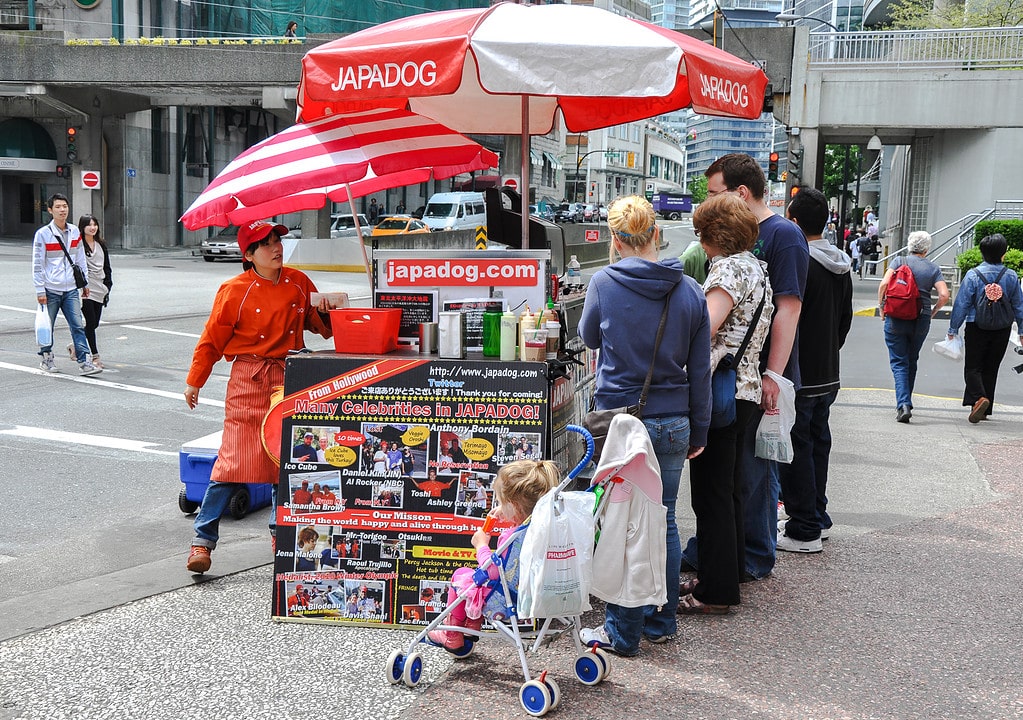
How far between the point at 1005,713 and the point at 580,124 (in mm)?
4797

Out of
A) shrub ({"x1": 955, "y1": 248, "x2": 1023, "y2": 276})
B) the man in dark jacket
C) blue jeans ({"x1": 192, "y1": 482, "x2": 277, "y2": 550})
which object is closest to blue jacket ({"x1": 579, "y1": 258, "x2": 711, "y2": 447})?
the man in dark jacket

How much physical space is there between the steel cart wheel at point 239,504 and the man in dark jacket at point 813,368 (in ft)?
11.5

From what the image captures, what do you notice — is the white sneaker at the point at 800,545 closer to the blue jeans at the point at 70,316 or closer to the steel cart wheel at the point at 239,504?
the steel cart wheel at the point at 239,504

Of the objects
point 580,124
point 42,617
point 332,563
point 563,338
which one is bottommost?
point 42,617

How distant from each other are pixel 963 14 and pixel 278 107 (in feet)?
84.4

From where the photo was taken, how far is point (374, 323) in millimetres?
4742

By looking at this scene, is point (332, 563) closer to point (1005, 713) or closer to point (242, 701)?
point (242, 701)

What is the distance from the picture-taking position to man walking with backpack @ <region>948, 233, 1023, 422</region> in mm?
9750

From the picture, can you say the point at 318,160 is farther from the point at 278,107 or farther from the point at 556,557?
the point at 278,107

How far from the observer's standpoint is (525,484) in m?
3.91

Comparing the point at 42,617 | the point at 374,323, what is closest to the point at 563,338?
the point at 374,323

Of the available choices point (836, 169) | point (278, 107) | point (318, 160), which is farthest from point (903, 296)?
point (836, 169)

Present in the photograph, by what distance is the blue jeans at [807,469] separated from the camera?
18.5ft

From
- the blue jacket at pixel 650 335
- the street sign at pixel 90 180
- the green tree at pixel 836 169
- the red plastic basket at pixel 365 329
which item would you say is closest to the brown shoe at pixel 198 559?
the red plastic basket at pixel 365 329
